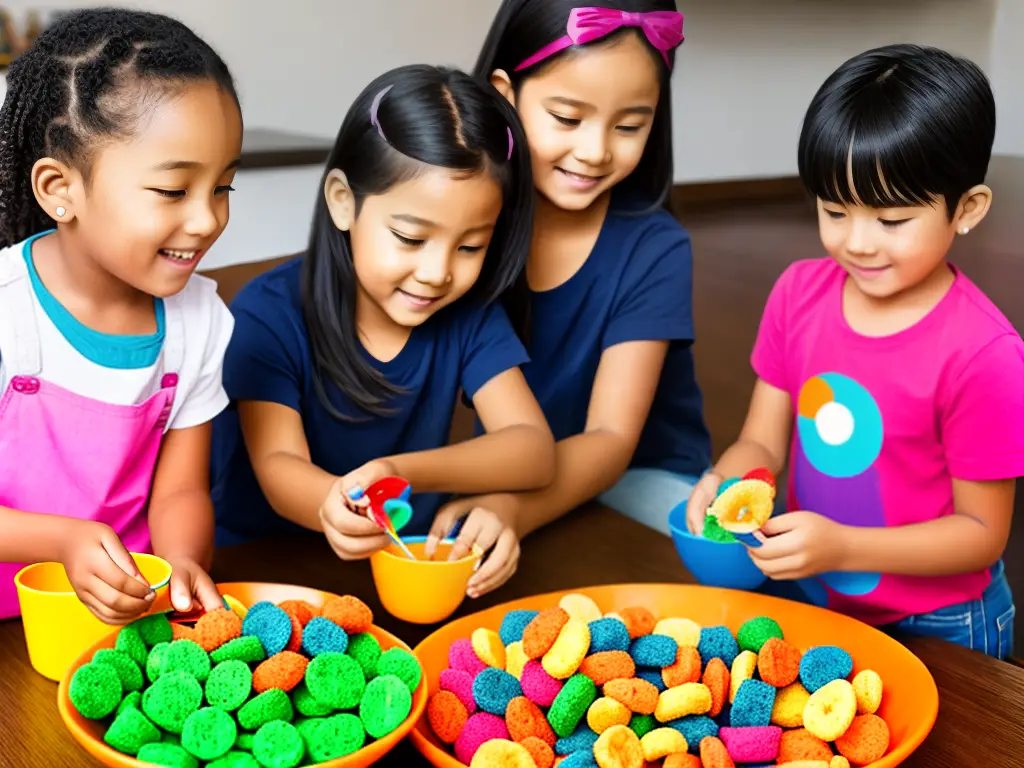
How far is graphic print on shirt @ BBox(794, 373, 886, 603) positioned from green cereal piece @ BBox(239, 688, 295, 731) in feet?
2.05

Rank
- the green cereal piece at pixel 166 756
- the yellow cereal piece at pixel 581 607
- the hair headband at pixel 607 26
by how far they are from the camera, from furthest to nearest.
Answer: the hair headband at pixel 607 26 < the yellow cereal piece at pixel 581 607 < the green cereal piece at pixel 166 756

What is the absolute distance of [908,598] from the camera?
1.13m

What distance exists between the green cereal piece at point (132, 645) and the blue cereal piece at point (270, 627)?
68mm

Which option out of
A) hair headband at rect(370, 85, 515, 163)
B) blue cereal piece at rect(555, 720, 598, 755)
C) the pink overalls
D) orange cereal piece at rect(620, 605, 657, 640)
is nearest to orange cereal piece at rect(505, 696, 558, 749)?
blue cereal piece at rect(555, 720, 598, 755)

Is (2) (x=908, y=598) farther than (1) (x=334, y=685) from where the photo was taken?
Yes

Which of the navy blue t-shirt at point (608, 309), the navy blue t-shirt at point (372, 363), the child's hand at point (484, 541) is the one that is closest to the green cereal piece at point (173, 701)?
the child's hand at point (484, 541)

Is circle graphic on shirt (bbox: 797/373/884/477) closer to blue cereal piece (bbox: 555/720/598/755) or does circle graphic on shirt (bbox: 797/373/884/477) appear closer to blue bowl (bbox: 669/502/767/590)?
blue bowl (bbox: 669/502/767/590)

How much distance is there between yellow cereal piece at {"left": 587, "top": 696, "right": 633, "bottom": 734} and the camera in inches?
29.5

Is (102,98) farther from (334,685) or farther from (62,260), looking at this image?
(334,685)

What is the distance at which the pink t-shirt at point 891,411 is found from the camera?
1047 millimetres

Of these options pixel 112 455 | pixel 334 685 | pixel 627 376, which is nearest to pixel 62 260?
pixel 112 455

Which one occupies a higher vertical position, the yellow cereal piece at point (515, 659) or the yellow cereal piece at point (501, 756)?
the yellow cereal piece at point (501, 756)

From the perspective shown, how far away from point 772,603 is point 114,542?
0.53 metres

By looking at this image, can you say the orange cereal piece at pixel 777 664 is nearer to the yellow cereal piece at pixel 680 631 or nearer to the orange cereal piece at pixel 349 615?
the yellow cereal piece at pixel 680 631
